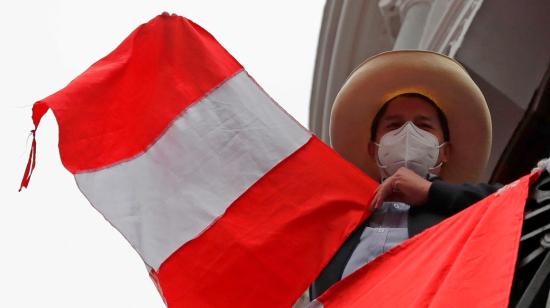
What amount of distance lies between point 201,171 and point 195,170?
3 cm

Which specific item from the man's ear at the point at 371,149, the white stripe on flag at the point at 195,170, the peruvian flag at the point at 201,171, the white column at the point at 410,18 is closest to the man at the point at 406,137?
the man's ear at the point at 371,149

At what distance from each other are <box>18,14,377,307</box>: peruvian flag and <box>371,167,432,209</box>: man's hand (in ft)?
0.42

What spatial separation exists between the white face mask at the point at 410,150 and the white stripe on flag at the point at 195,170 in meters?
0.34

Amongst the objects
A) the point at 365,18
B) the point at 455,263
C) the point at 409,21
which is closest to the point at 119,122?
the point at 455,263

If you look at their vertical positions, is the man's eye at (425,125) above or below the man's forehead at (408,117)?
below

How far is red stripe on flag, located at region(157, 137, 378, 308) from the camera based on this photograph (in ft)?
12.3

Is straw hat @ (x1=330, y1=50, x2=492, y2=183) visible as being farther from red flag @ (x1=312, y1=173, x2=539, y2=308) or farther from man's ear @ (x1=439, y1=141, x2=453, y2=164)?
red flag @ (x1=312, y1=173, x2=539, y2=308)

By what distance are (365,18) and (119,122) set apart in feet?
24.9

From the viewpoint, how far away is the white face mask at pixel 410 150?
4.02m

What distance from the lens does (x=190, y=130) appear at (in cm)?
417

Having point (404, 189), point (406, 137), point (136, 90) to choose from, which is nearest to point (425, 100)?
point (406, 137)

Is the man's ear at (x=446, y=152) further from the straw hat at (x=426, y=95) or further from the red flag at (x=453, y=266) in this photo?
the red flag at (x=453, y=266)

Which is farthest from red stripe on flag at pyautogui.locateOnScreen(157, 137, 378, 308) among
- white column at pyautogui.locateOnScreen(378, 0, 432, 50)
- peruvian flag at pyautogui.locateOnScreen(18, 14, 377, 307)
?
white column at pyautogui.locateOnScreen(378, 0, 432, 50)

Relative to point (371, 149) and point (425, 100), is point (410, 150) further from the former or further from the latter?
point (371, 149)
